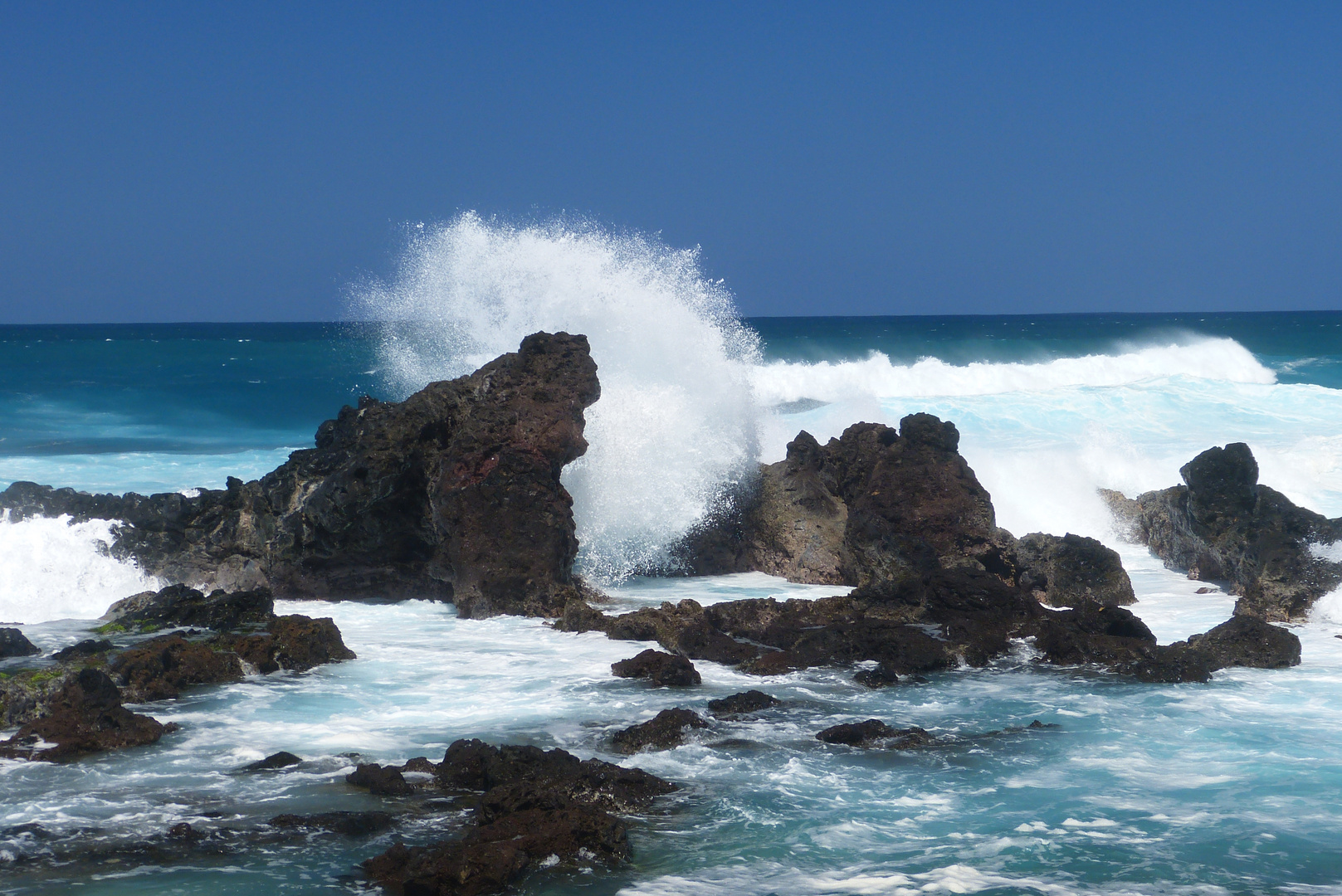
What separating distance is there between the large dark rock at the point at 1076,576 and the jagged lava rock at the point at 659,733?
5.19 metres

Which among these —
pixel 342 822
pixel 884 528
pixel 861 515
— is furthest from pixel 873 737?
pixel 861 515

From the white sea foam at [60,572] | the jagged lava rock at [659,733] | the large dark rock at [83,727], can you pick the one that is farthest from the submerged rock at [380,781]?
the white sea foam at [60,572]

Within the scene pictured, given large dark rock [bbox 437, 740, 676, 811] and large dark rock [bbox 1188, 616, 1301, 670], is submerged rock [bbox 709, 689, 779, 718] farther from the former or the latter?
large dark rock [bbox 1188, 616, 1301, 670]

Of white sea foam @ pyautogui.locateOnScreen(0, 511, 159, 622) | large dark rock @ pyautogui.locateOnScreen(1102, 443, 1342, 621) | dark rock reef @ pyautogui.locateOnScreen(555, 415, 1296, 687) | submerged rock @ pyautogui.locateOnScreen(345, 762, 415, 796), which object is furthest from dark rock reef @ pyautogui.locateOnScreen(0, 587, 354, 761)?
large dark rock @ pyautogui.locateOnScreen(1102, 443, 1342, 621)

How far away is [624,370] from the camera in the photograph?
46.3ft

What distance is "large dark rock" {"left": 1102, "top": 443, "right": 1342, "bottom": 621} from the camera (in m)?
10.3

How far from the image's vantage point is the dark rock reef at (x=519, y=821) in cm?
470

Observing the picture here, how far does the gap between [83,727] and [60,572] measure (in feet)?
18.0

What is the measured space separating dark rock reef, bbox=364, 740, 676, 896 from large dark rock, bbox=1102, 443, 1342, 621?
679 cm

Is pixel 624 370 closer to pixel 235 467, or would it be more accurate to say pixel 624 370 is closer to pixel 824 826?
pixel 824 826

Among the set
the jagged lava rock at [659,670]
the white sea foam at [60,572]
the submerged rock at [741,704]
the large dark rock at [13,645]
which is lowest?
the submerged rock at [741,704]

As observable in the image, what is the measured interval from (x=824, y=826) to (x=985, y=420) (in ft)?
69.1

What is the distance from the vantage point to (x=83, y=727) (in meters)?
6.64

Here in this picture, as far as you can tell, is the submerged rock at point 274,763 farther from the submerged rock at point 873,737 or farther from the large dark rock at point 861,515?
the large dark rock at point 861,515
